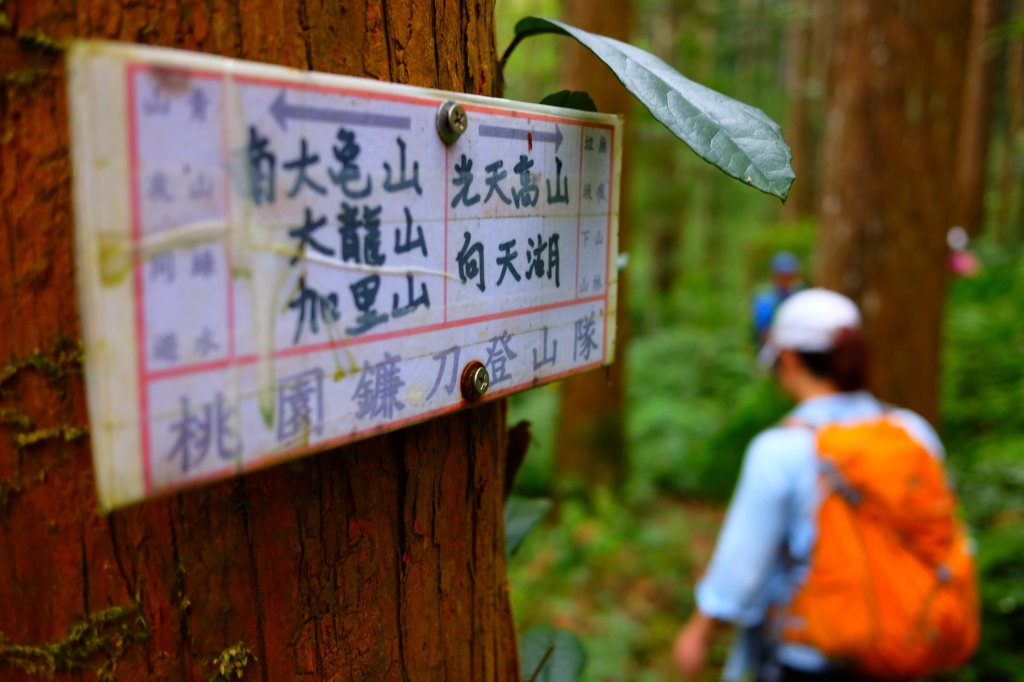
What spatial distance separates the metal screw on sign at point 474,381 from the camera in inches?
26.3

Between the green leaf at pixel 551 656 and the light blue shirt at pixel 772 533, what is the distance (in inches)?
38.4

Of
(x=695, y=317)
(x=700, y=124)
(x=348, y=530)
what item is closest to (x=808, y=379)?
(x=700, y=124)

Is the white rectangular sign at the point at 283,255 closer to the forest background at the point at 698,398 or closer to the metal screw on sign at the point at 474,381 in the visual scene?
the metal screw on sign at the point at 474,381

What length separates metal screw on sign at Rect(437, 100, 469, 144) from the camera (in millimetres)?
618

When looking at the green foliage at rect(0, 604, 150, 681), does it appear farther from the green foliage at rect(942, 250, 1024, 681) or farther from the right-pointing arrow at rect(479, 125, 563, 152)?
the green foliage at rect(942, 250, 1024, 681)

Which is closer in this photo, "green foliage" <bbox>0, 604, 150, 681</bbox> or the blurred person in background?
"green foliage" <bbox>0, 604, 150, 681</bbox>

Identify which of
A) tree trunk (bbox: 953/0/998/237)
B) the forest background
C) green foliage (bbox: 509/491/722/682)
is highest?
tree trunk (bbox: 953/0/998/237)

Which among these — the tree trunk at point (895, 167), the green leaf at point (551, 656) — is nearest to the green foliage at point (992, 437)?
the tree trunk at point (895, 167)

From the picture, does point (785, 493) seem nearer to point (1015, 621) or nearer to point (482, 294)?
point (482, 294)

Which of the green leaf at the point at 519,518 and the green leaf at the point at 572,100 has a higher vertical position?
the green leaf at the point at 572,100

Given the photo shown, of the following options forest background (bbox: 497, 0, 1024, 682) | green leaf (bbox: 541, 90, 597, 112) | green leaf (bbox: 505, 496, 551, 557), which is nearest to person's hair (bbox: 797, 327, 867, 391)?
forest background (bbox: 497, 0, 1024, 682)

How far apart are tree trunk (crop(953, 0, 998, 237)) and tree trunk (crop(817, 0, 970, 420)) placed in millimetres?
6932

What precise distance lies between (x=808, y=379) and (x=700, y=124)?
165 cm

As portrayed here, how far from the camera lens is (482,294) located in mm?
680
